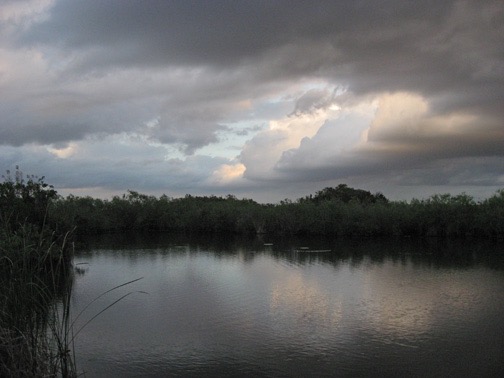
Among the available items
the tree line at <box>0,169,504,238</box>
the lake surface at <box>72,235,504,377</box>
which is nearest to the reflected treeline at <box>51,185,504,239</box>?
the tree line at <box>0,169,504,238</box>

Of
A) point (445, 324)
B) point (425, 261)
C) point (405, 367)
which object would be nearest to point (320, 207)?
point (425, 261)

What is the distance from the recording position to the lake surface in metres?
8.93

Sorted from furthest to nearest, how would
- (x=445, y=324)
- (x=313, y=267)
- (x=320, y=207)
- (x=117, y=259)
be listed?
(x=320, y=207), (x=117, y=259), (x=313, y=267), (x=445, y=324)

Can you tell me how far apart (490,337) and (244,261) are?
16.2 metres

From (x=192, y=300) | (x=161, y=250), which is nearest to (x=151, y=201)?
(x=161, y=250)

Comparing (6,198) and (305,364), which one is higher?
(6,198)

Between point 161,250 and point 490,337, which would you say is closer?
point 490,337

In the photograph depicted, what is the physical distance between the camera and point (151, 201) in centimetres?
Answer: 6225

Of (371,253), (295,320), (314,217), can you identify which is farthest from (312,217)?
(295,320)

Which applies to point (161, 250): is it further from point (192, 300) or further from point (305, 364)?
point (305, 364)

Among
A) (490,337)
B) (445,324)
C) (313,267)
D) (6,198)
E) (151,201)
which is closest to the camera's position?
(490,337)

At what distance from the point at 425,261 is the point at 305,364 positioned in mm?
17879

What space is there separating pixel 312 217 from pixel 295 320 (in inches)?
1366

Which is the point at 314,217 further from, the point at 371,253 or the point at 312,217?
the point at 371,253
